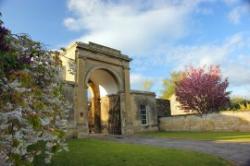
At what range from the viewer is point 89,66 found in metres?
17.9

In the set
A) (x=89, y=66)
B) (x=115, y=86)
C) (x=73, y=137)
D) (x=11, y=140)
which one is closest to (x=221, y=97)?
(x=115, y=86)

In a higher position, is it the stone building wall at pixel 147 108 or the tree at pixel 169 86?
the tree at pixel 169 86

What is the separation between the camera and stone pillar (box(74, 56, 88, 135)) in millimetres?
16359

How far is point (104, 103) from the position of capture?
2103 cm

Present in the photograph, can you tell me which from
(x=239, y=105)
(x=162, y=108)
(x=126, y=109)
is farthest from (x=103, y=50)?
(x=239, y=105)

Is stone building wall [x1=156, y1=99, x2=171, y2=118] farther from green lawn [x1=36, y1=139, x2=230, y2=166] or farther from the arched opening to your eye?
green lawn [x1=36, y1=139, x2=230, y2=166]

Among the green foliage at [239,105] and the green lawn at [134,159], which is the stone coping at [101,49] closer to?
the green lawn at [134,159]

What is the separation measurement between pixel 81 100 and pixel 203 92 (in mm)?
12233

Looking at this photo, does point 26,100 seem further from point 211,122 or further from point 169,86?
point 169,86

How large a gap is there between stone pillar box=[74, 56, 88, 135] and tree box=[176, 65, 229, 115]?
11.2 m

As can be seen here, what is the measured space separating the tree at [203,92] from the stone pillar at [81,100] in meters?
11.2

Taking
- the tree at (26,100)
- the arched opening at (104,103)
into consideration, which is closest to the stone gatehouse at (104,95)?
the arched opening at (104,103)

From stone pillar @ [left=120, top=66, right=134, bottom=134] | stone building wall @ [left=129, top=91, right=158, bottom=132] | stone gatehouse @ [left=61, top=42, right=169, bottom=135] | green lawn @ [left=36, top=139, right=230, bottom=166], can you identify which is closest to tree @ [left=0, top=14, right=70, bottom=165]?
green lawn @ [left=36, top=139, right=230, bottom=166]

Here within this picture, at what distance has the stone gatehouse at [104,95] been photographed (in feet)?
54.4
